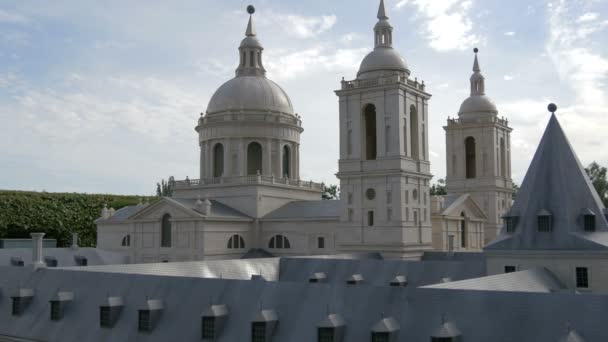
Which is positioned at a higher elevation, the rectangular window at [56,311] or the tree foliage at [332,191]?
the tree foliage at [332,191]

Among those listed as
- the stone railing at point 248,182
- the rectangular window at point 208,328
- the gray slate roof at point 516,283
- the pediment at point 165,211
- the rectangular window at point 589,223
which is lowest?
the rectangular window at point 208,328

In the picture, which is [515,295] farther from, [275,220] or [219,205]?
[219,205]

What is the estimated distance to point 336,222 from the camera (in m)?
62.2

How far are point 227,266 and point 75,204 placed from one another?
46753 millimetres

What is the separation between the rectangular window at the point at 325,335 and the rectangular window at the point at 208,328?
5435 mm

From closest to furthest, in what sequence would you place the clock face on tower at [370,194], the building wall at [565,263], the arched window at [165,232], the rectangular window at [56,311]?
the rectangular window at [56,311], the building wall at [565,263], the clock face on tower at [370,194], the arched window at [165,232]

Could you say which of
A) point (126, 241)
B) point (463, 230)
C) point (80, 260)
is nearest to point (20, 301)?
point (80, 260)

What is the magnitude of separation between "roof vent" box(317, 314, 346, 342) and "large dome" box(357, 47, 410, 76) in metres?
37.4

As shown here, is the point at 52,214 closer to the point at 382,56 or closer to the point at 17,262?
the point at 17,262

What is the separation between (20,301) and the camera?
35.9 meters

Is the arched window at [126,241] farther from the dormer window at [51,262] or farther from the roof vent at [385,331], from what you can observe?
the roof vent at [385,331]

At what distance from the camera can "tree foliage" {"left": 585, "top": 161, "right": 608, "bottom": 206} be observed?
323 ft

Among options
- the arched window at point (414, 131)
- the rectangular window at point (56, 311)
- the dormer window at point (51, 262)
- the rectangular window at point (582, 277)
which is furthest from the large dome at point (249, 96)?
the rectangular window at point (582, 277)

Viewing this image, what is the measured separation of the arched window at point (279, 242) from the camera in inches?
2611
